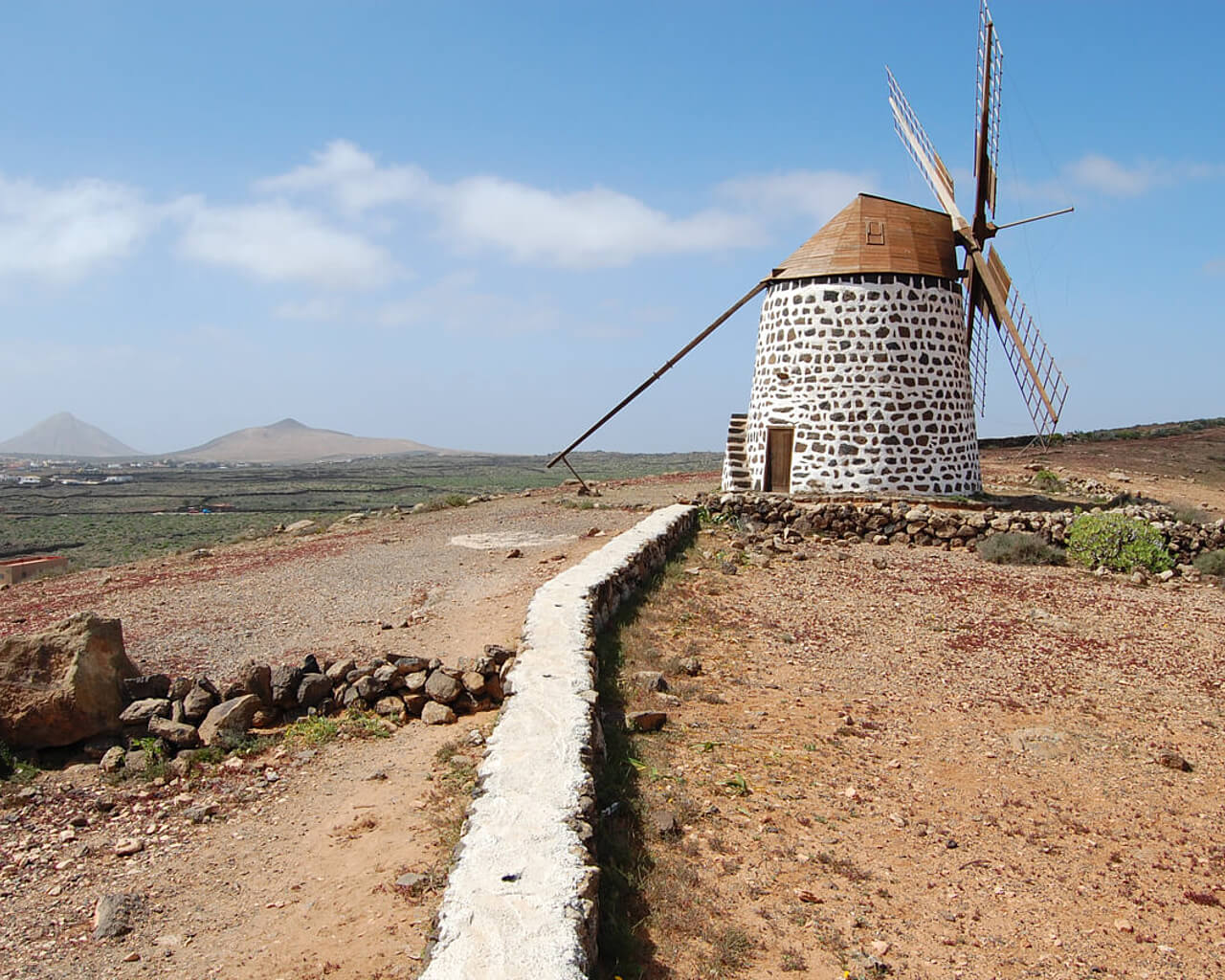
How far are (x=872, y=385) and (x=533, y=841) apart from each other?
14.5 meters

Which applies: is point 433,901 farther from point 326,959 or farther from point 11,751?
point 11,751

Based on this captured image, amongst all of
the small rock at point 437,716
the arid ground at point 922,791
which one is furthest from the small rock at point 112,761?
the arid ground at point 922,791

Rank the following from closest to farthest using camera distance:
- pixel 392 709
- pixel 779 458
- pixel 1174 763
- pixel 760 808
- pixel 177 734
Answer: pixel 760 808
pixel 177 734
pixel 1174 763
pixel 392 709
pixel 779 458

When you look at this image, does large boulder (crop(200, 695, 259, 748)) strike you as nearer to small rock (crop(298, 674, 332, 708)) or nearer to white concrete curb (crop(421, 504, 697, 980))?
small rock (crop(298, 674, 332, 708))

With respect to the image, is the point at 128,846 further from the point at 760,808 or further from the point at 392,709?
the point at 760,808

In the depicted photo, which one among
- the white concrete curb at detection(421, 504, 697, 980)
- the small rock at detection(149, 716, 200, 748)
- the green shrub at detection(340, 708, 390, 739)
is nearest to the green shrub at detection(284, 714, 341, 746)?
the green shrub at detection(340, 708, 390, 739)

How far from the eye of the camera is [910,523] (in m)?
15.2

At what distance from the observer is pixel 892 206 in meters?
17.8

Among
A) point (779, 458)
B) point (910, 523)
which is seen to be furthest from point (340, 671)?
point (779, 458)

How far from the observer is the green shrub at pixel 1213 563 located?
12.8 meters

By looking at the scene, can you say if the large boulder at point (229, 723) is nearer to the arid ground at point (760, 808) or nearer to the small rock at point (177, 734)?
the small rock at point (177, 734)

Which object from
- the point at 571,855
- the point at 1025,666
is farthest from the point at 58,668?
the point at 1025,666

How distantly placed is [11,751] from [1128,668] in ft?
30.6

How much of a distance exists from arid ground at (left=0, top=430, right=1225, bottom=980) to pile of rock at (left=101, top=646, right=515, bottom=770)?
1.01ft
